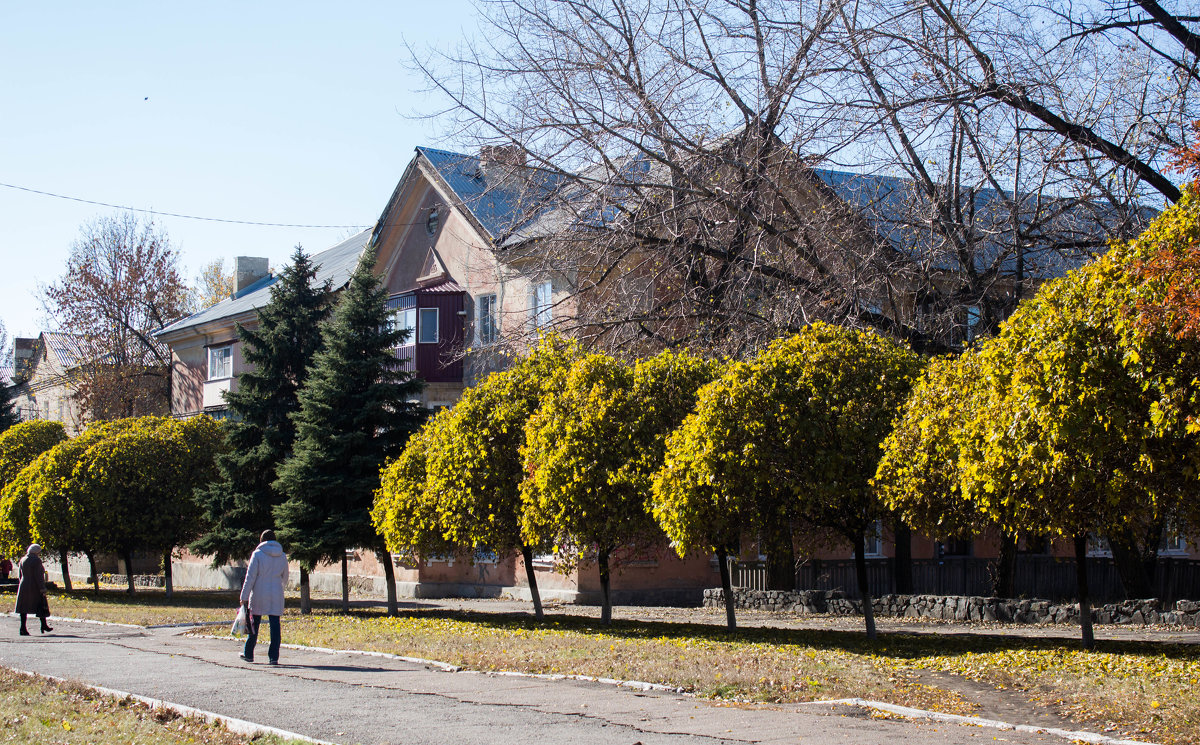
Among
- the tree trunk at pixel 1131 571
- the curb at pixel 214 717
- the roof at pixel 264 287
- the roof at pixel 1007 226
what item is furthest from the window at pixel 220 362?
the curb at pixel 214 717

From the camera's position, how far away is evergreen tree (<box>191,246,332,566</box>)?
2473 centimetres

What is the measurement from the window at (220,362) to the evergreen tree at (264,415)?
16331mm

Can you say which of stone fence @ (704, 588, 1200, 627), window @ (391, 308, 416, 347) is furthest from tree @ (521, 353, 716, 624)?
window @ (391, 308, 416, 347)

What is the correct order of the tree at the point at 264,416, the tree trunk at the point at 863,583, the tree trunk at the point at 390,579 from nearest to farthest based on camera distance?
the tree trunk at the point at 863,583, the tree trunk at the point at 390,579, the tree at the point at 264,416

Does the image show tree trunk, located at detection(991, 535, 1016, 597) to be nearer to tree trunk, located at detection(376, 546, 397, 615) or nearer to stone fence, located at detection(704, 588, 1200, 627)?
stone fence, located at detection(704, 588, 1200, 627)

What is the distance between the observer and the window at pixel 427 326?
101ft

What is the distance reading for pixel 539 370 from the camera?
1950cm

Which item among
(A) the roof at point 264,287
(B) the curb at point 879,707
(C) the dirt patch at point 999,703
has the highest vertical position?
(A) the roof at point 264,287

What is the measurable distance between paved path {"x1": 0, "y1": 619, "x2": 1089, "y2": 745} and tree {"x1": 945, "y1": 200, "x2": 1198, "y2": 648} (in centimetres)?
308

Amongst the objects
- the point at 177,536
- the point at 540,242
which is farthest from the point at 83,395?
the point at 540,242

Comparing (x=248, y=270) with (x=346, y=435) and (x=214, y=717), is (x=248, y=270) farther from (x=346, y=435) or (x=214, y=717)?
(x=214, y=717)

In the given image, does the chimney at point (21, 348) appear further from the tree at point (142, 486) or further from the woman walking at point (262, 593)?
the woman walking at point (262, 593)

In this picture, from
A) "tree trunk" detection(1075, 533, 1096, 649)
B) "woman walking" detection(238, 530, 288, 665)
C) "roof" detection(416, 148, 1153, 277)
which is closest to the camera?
"woman walking" detection(238, 530, 288, 665)

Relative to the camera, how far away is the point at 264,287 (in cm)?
4800
